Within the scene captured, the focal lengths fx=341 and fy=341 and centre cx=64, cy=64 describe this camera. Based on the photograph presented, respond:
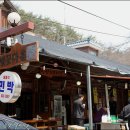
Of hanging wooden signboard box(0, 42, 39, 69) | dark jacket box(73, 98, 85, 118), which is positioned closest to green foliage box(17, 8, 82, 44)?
dark jacket box(73, 98, 85, 118)

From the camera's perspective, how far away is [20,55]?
28.1 ft

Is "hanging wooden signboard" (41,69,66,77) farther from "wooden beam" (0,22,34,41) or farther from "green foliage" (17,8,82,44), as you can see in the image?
"green foliage" (17,8,82,44)

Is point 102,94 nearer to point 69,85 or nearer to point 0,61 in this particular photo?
point 69,85

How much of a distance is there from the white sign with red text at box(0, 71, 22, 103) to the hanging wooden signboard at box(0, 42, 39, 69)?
13.3 inches

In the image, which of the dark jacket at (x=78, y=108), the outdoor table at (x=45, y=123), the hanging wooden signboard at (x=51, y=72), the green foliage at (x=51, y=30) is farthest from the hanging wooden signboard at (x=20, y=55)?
the green foliage at (x=51, y=30)

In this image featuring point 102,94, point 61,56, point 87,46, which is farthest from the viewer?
point 87,46

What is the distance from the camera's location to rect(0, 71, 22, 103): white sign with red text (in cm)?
848

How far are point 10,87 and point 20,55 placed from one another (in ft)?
2.76

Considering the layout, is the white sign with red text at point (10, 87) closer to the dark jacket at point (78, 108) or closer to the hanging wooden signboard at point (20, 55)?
the hanging wooden signboard at point (20, 55)

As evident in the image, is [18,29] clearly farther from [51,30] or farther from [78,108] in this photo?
[51,30]

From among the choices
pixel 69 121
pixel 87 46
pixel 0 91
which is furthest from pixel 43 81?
pixel 87 46

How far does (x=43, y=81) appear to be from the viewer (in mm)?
14523

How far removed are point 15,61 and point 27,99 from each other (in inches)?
219

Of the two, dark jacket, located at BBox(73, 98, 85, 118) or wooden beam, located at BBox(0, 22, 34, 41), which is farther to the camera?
dark jacket, located at BBox(73, 98, 85, 118)
